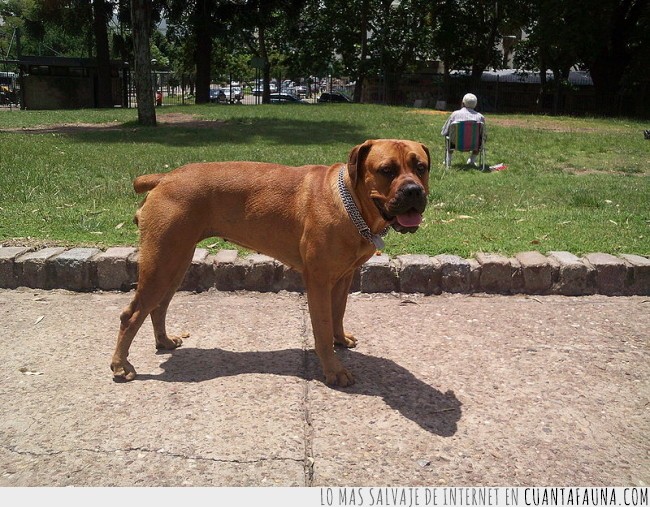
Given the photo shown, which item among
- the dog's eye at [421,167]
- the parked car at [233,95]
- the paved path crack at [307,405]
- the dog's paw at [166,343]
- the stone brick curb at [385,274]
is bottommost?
the paved path crack at [307,405]

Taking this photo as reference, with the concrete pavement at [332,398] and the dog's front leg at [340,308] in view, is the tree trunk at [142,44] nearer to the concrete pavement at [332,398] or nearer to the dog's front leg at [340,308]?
the concrete pavement at [332,398]

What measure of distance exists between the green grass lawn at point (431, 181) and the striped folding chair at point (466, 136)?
41 centimetres

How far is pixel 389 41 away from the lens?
128ft

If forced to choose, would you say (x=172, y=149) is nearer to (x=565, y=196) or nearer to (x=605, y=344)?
(x=565, y=196)

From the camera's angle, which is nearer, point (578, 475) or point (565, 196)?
point (578, 475)

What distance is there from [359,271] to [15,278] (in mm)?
2942

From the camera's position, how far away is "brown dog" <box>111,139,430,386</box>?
11.6 ft

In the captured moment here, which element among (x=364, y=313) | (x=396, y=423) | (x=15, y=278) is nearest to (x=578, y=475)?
(x=396, y=423)

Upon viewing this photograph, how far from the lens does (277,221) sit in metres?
3.81

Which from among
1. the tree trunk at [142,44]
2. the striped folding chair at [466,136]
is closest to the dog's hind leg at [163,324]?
the striped folding chair at [466,136]

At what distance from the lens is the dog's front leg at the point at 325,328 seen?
12.0ft

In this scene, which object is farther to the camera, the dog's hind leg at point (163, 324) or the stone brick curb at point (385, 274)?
the stone brick curb at point (385, 274)

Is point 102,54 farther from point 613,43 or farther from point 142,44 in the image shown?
point 613,43

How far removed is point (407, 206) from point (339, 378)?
117cm
